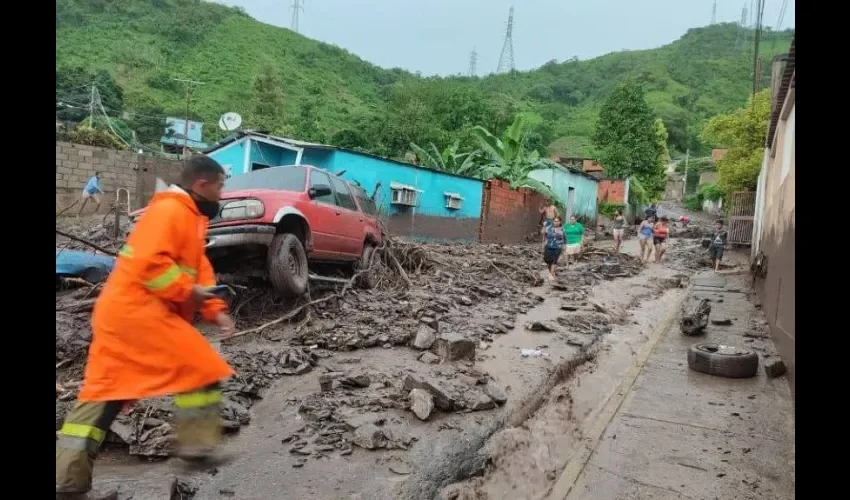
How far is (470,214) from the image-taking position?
20.6 metres

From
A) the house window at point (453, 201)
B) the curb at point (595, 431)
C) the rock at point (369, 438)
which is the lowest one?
the curb at point (595, 431)

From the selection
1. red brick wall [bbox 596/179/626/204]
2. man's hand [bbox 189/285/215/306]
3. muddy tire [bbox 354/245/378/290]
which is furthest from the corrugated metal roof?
red brick wall [bbox 596/179/626/204]

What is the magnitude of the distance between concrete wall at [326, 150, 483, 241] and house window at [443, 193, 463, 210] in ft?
0.45

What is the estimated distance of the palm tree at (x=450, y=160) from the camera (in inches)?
904

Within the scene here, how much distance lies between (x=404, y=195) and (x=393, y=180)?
0.65m

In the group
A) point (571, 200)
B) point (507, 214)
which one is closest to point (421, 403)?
point (507, 214)

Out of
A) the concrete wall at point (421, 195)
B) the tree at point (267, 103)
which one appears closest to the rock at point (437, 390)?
the concrete wall at point (421, 195)

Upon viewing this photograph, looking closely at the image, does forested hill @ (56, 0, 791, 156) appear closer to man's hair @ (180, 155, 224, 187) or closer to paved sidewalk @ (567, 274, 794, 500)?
paved sidewalk @ (567, 274, 794, 500)

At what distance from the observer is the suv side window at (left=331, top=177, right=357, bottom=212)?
7893 mm

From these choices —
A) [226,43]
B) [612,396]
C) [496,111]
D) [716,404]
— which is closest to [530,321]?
[612,396]

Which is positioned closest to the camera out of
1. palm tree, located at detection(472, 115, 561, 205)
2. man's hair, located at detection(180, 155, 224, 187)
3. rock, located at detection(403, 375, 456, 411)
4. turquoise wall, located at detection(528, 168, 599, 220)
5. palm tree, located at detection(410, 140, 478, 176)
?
man's hair, located at detection(180, 155, 224, 187)

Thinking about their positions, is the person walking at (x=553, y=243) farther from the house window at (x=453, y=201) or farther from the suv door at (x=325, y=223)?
the house window at (x=453, y=201)

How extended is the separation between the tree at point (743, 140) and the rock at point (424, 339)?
1700 cm
